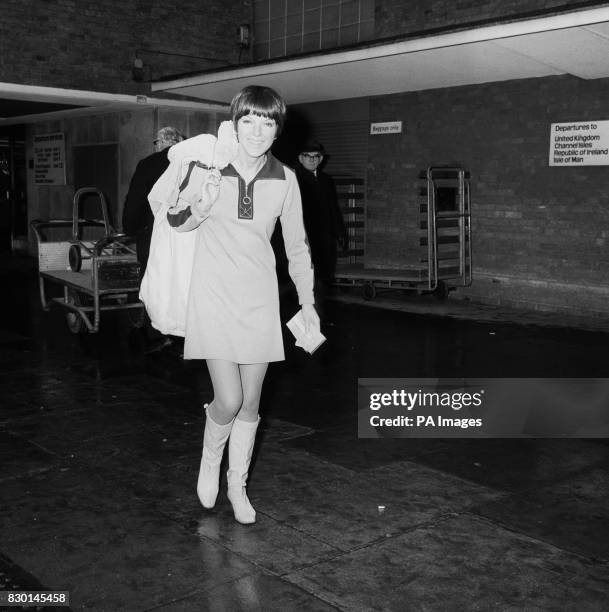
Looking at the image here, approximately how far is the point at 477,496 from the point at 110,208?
1284 centimetres

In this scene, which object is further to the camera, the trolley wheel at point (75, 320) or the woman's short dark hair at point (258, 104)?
the trolley wheel at point (75, 320)

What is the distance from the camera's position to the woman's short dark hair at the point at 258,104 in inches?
151

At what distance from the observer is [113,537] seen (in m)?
4.10

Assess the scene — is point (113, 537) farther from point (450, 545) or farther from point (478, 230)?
point (478, 230)

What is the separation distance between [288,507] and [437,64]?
7.81 m

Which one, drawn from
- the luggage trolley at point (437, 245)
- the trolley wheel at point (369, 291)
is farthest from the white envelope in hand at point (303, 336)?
the trolley wheel at point (369, 291)

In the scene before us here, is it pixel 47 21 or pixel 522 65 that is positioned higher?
pixel 47 21

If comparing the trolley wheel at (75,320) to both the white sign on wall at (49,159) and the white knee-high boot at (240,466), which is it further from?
the white sign on wall at (49,159)

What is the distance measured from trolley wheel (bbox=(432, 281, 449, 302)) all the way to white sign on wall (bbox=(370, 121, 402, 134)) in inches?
102

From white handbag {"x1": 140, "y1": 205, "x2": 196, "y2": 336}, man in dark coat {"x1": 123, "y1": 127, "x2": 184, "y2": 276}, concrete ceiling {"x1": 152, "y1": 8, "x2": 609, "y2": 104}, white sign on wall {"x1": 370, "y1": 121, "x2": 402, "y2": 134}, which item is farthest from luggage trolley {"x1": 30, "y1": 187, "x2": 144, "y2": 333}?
white sign on wall {"x1": 370, "y1": 121, "x2": 402, "y2": 134}

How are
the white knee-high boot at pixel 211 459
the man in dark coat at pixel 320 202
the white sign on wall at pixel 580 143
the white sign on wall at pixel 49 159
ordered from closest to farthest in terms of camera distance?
the white knee-high boot at pixel 211 459 < the man in dark coat at pixel 320 202 < the white sign on wall at pixel 580 143 < the white sign on wall at pixel 49 159

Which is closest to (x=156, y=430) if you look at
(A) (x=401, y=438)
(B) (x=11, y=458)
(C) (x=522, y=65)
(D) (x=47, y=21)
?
(B) (x=11, y=458)

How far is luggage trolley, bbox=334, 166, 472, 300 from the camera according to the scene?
12.3 m

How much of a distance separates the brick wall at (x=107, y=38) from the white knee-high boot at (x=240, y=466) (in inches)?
433
